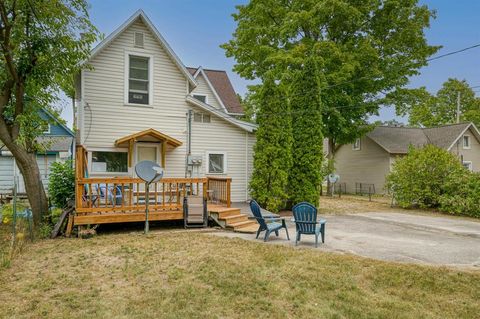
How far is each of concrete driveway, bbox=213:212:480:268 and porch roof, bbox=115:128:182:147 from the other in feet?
14.2

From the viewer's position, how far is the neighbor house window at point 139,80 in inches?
459

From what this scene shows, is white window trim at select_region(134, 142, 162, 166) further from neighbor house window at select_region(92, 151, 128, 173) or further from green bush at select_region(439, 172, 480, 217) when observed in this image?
green bush at select_region(439, 172, 480, 217)

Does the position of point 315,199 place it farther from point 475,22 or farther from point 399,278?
point 475,22

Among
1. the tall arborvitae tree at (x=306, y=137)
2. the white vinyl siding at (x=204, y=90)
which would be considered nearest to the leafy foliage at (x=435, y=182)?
the tall arborvitae tree at (x=306, y=137)

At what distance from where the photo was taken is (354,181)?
88.9ft

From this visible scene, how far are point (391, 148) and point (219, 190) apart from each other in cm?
1722

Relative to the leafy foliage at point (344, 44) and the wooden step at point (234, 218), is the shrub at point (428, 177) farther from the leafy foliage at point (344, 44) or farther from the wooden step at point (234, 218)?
the wooden step at point (234, 218)

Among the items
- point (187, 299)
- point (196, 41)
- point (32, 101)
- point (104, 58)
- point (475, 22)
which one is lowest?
point (187, 299)

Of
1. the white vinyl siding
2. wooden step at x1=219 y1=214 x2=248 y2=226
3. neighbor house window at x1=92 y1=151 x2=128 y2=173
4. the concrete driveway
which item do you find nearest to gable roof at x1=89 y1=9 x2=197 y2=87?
neighbor house window at x1=92 y1=151 x2=128 y2=173

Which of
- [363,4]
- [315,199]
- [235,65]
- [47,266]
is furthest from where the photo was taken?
[235,65]

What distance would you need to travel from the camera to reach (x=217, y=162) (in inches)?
517

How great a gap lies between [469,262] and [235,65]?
61.3 ft

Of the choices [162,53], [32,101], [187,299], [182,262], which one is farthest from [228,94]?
[187,299]

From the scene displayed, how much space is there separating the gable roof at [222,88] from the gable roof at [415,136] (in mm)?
11338
